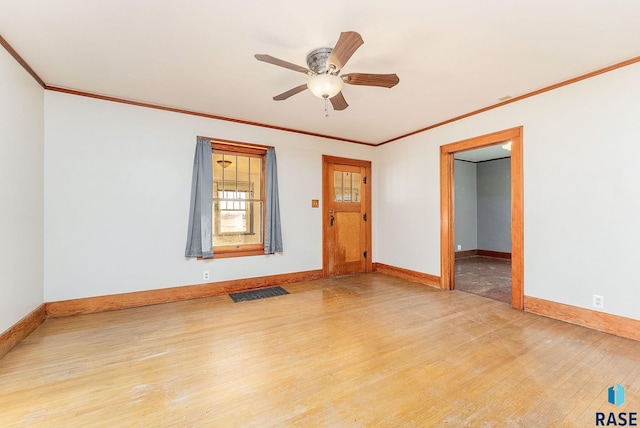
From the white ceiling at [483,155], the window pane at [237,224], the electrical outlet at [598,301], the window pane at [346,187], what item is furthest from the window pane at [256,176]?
the white ceiling at [483,155]

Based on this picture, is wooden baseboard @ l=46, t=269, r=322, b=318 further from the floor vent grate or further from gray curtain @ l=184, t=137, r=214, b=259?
gray curtain @ l=184, t=137, r=214, b=259

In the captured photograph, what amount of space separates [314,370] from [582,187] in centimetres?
318

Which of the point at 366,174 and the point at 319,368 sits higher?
the point at 366,174

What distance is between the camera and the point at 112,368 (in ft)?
6.66

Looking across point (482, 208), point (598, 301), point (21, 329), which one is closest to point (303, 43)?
point (21, 329)

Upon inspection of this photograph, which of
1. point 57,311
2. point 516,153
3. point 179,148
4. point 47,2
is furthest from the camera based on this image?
point 179,148

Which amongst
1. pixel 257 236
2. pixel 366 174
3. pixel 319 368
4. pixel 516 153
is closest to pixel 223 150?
pixel 257 236

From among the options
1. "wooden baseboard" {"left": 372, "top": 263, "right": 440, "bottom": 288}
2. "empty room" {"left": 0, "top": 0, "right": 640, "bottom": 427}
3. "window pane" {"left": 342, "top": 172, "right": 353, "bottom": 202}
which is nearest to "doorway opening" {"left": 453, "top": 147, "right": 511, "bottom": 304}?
"wooden baseboard" {"left": 372, "top": 263, "right": 440, "bottom": 288}

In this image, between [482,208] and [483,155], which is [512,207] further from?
[482,208]

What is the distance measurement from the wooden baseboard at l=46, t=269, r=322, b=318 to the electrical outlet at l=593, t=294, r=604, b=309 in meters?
3.60

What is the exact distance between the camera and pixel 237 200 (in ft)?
13.8

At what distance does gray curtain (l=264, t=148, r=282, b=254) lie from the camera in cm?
422

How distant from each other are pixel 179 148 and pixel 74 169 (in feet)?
3.75

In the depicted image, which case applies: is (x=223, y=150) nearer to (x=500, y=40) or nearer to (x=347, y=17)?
(x=347, y=17)
